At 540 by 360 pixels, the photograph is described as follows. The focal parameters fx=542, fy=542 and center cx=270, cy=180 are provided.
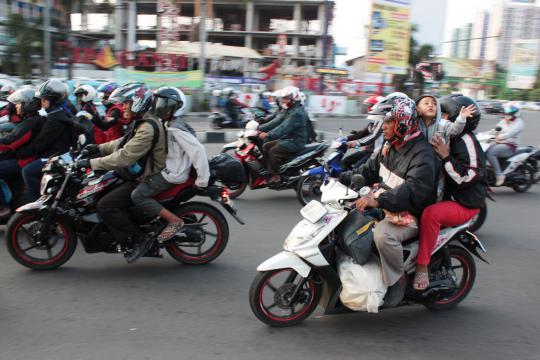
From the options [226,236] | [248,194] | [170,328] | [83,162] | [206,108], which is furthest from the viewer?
[206,108]

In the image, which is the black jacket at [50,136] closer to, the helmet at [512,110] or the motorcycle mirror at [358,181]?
the motorcycle mirror at [358,181]

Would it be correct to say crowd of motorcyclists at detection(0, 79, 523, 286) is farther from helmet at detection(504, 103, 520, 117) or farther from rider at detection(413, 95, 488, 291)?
helmet at detection(504, 103, 520, 117)

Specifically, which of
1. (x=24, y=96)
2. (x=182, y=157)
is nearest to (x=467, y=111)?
(x=182, y=157)

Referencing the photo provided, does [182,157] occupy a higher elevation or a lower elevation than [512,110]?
lower

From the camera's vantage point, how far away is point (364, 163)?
523 cm

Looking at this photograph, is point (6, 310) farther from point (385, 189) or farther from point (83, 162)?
point (385, 189)

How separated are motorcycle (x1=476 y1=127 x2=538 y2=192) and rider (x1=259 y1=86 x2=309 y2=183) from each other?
10.7ft

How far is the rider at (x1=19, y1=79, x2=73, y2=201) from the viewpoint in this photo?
18.2 ft

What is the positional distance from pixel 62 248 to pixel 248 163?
3802 millimetres

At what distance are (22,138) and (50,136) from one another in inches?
11.7

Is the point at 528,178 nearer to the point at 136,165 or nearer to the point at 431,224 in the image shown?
the point at 431,224

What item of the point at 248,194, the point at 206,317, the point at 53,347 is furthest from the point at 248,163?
the point at 53,347

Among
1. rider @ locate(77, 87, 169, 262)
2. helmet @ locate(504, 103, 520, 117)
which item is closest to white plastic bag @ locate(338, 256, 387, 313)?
rider @ locate(77, 87, 169, 262)

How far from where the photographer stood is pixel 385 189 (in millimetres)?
3912
